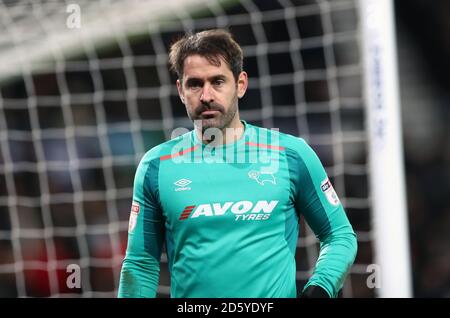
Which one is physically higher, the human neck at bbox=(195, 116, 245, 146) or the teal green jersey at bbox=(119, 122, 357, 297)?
the human neck at bbox=(195, 116, 245, 146)

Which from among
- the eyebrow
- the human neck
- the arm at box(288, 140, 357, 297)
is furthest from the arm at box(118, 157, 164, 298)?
the arm at box(288, 140, 357, 297)

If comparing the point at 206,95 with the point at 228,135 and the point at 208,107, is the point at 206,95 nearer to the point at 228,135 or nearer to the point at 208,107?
the point at 208,107

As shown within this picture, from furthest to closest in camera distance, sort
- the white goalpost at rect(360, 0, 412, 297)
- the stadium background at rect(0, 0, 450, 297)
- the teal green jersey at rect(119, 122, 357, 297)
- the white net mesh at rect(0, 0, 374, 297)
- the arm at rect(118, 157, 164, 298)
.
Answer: the stadium background at rect(0, 0, 450, 297) → the white net mesh at rect(0, 0, 374, 297) → the white goalpost at rect(360, 0, 412, 297) → the arm at rect(118, 157, 164, 298) → the teal green jersey at rect(119, 122, 357, 297)

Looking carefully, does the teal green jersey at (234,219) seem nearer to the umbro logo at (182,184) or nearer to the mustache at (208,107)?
the umbro logo at (182,184)

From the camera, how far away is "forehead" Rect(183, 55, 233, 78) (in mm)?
2521

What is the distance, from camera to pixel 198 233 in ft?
8.05

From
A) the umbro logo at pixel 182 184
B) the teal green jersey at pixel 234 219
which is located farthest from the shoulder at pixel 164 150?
the umbro logo at pixel 182 184

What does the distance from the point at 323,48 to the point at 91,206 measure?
1.64 m

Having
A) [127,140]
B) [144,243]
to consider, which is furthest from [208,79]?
[127,140]

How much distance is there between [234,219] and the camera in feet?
8.05

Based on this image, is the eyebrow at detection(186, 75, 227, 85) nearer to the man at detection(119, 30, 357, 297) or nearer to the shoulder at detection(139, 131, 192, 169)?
the man at detection(119, 30, 357, 297)

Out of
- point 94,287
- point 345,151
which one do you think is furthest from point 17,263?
point 345,151

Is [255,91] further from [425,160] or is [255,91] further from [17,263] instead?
[17,263]

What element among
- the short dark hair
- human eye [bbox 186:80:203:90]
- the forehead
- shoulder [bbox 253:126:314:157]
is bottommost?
shoulder [bbox 253:126:314:157]
